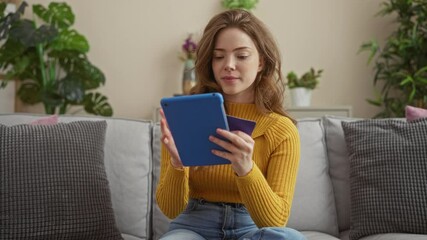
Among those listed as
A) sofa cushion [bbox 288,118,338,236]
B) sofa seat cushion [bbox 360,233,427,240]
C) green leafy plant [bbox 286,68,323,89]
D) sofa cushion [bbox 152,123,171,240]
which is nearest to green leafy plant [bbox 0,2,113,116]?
green leafy plant [bbox 286,68,323,89]

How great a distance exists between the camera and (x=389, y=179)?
1.63 meters

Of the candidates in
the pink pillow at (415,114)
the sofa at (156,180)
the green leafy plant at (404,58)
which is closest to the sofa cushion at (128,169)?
the sofa at (156,180)

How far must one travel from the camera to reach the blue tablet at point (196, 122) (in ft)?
3.33

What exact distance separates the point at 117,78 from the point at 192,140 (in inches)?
113

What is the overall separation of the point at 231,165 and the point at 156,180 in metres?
0.66

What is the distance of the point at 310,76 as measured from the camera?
3.47 metres

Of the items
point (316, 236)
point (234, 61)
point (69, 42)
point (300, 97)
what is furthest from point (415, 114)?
point (69, 42)

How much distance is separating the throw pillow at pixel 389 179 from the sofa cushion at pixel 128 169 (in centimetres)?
78

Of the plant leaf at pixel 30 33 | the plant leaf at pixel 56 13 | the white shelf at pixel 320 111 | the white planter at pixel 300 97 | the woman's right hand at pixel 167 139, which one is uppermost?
the plant leaf at pixel 56 13

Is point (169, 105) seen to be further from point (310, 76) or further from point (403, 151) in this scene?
point (310, 76)

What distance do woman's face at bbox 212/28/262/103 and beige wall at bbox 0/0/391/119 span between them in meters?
2.54

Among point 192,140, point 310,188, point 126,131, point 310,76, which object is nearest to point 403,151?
point 310,188

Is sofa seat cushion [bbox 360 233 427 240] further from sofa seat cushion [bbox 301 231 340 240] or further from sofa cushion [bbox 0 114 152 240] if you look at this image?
sofa cushion [bbox 0 114 152 240]

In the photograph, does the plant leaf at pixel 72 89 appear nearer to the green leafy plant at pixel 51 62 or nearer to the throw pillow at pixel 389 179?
the green leafy plant at pixel 51 62
